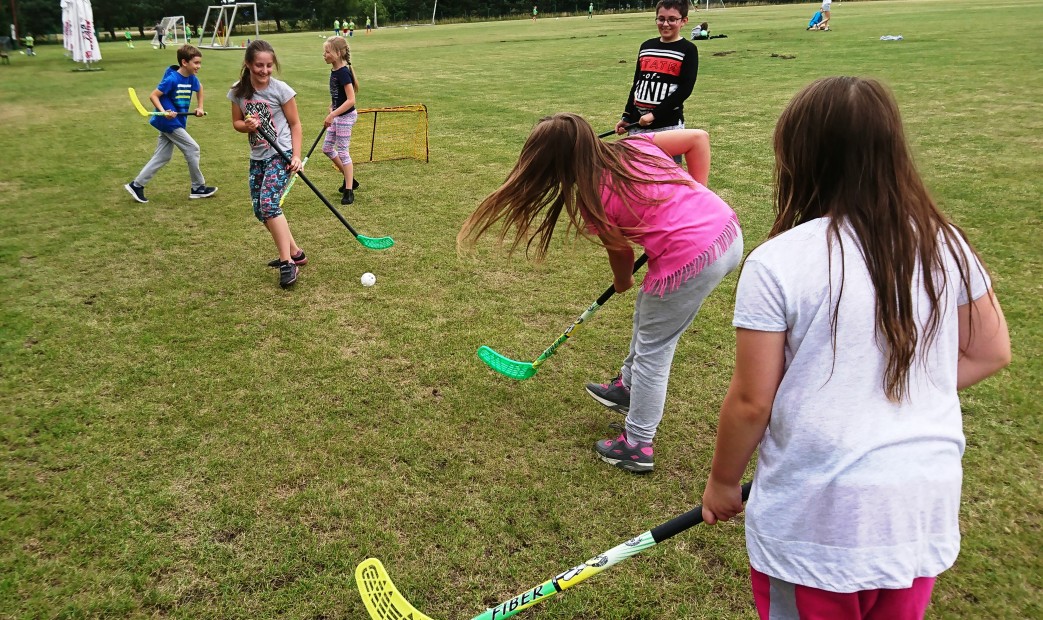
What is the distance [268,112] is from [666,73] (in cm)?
339

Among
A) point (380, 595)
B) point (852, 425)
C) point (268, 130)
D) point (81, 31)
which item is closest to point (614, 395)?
point (380, 595)

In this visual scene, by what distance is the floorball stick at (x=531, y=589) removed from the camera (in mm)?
2062

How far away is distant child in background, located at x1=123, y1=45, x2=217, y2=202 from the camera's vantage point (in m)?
7.47

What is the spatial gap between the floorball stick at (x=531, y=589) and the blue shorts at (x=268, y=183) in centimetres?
363

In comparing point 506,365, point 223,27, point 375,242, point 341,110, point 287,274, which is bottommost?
point 506,365

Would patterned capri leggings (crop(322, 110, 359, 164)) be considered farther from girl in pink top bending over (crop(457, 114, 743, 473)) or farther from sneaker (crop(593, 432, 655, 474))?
sneaker (crop(593, 432, 655, 474))

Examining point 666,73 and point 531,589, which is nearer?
point 531,589

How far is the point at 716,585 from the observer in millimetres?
2727

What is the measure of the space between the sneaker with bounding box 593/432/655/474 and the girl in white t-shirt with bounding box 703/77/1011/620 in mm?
1840

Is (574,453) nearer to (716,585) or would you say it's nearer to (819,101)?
(716,585)

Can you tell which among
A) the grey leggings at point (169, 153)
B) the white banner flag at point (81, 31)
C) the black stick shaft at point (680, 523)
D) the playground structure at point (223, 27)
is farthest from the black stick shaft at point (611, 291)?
the playground structure at point (223, 27)

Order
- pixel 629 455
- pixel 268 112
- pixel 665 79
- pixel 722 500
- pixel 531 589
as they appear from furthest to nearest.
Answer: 1. pixel 665 79
2. pixel 268 112
3. pixel 629 455
4. pixel 531 589
5. pixel 722 500

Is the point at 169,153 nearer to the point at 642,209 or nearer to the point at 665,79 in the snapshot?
the point at 665,79

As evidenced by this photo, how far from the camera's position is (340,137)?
7.77m
